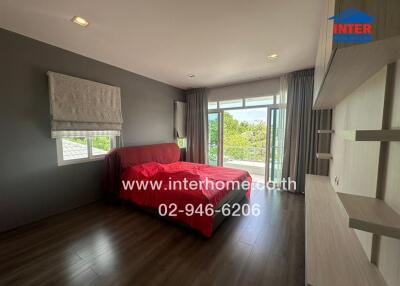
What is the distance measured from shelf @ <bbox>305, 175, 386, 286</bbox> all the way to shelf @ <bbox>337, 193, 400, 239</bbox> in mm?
380

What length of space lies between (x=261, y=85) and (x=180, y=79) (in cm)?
200

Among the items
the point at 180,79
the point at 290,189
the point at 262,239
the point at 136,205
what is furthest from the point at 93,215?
the point at 290,189

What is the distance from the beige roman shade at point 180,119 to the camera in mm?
4816

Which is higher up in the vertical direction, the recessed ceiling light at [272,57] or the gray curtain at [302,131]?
the recessed ceiling light at [272,57]

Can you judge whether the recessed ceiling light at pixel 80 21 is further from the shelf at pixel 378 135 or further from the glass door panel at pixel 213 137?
the glass door panel at pixel 213 137

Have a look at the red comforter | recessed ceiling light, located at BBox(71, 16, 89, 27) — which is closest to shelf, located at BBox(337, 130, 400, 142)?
the red comforter

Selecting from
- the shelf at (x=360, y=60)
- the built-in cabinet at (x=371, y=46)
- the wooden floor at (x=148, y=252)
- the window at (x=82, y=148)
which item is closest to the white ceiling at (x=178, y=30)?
the shelf at (x=360, y=60)

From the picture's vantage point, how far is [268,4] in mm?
1654

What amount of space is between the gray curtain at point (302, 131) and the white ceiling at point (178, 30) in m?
0.43

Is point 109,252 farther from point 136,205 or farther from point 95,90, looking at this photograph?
point 95,90

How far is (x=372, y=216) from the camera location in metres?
0.71

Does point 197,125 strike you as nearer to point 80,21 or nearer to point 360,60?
point 80,21

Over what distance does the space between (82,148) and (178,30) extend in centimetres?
255

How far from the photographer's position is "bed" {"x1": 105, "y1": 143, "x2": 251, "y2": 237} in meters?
2.16
